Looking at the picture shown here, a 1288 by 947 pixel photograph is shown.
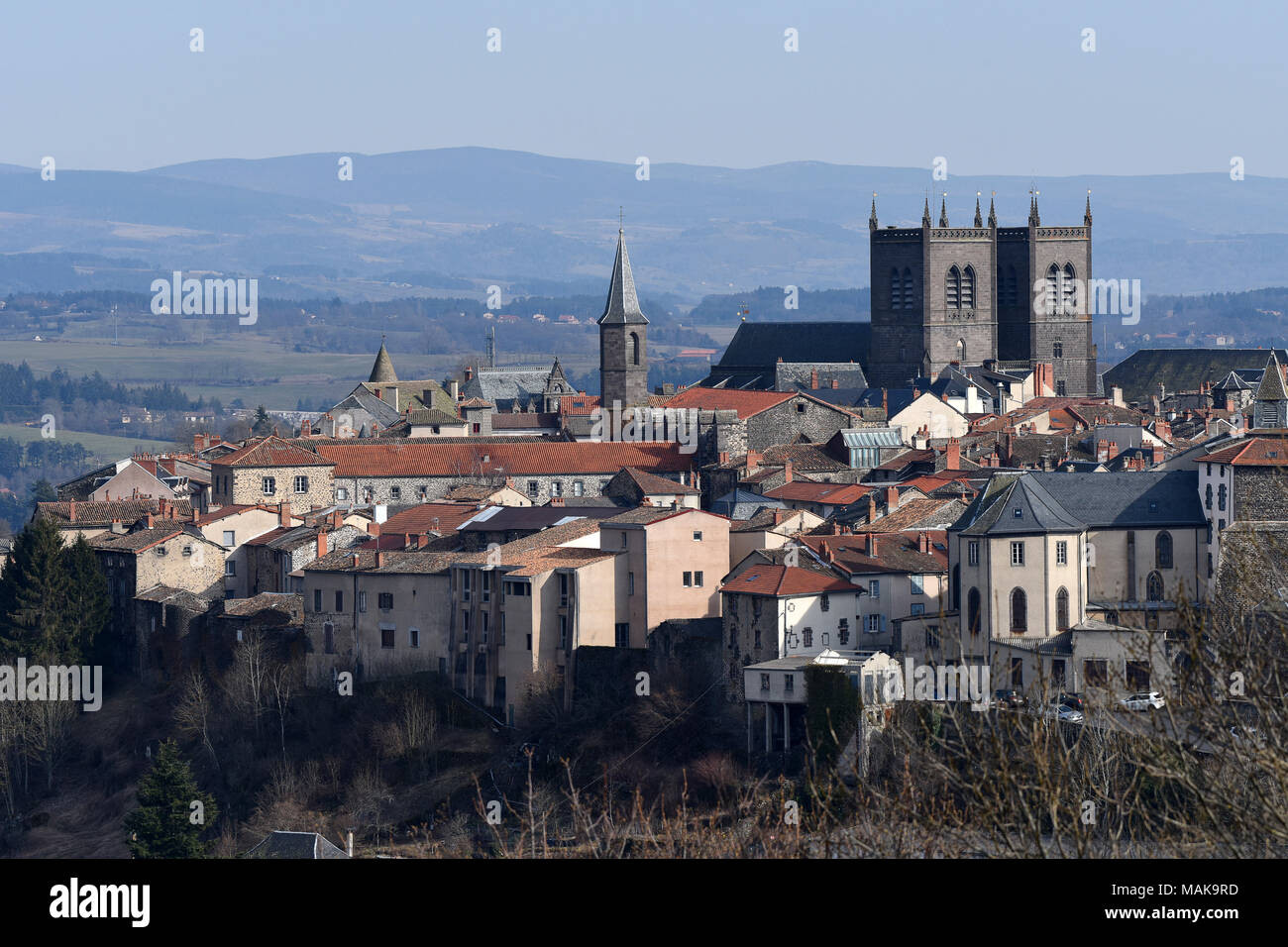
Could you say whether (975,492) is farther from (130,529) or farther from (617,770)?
(130,529)

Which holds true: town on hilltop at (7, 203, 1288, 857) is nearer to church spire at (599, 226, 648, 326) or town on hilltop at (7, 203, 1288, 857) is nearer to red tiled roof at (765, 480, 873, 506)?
red tiled roof at (765, 480, 873, 506)

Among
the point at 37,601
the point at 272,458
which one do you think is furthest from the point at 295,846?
the point at 272,458

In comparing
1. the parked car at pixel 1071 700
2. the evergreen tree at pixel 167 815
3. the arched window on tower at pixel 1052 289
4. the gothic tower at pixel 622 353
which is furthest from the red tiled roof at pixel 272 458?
the arched window on tower at pixel 1052 289

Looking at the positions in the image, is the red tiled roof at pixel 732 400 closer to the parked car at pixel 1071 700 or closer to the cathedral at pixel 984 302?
the cathedral at pixel 984 302

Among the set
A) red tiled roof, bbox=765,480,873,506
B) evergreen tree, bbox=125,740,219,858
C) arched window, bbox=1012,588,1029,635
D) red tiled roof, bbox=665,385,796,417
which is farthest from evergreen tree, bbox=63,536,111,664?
arched window, bbox=1012,588,1029,635

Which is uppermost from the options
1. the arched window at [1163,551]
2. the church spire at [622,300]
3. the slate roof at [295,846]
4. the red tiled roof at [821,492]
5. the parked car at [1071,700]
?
the church spire at [622,300]
